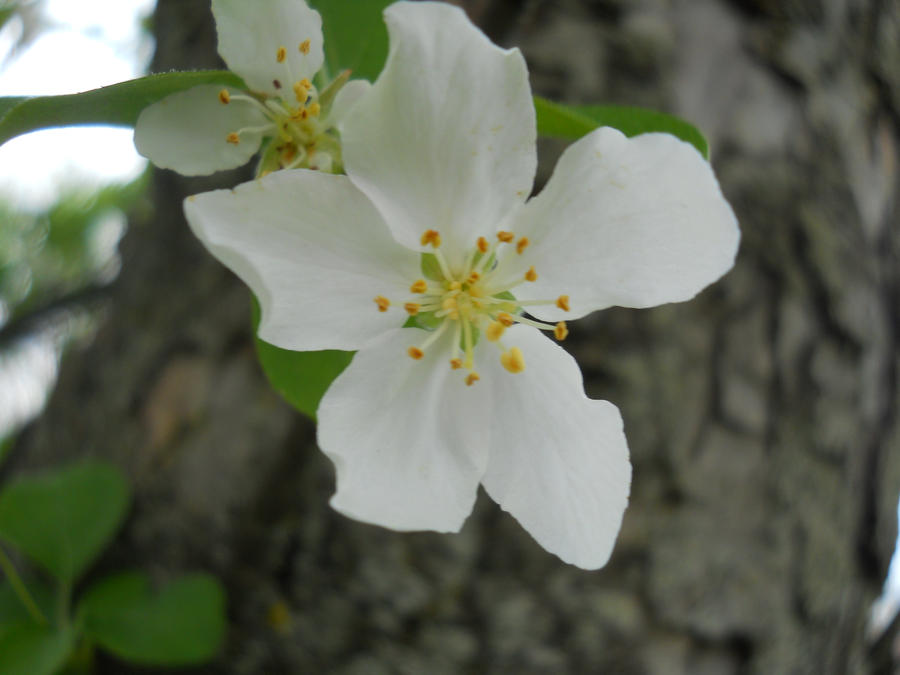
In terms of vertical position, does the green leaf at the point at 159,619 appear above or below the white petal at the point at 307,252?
below

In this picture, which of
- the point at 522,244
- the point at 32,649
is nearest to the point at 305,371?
the point at 522,244

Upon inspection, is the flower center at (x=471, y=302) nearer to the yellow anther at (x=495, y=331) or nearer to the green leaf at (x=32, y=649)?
the yellow anther at (x=495, y=331)

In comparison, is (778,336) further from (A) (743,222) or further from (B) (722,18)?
(B) (722,18)

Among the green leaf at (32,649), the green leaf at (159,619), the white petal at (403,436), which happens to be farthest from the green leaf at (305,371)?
the green leaf at (159,619)

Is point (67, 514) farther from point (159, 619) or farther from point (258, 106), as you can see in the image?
point (258, 106)

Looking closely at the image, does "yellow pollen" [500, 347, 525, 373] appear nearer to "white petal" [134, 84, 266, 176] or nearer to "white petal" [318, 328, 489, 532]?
"white petal" [318, 328, 489, 532]

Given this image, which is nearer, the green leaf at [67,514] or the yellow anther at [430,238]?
the yellow anther at [430,238]

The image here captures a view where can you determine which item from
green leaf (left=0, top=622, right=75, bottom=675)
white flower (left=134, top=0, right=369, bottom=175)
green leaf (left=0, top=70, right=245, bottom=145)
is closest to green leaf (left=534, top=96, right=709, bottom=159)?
white flower (left=134, top=0, right=369, bottom=175)

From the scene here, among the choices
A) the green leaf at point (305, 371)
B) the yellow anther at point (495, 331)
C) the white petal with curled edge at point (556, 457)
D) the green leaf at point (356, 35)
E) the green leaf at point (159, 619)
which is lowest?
the green leaf at point (159, 619)
